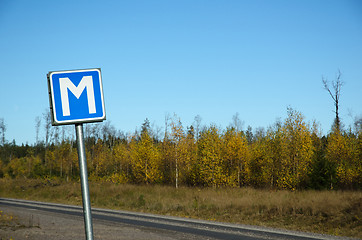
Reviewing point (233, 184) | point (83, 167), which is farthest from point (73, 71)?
point (233, 184)

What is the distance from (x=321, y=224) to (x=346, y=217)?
1.19m

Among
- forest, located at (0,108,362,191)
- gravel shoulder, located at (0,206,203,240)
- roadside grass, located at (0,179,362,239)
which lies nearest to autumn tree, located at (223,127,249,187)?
forest, located at (0,108,362,191)

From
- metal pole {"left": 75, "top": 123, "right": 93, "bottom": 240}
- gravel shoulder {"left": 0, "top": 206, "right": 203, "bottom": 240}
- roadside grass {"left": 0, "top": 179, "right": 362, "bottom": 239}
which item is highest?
metal pole {"left": 75, "top": 123, "right": 93, "bottom": 240}

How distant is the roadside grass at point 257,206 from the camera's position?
15.6 meters

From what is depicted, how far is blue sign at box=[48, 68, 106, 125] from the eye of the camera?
2738 millimetres

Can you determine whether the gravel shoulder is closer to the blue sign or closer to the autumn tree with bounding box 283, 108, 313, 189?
the blue sign

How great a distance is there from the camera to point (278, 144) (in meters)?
35.1

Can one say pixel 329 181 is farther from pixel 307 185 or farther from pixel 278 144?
pixel 278 144

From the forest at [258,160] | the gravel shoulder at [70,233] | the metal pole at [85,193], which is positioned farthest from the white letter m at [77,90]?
the forest at [258,160]

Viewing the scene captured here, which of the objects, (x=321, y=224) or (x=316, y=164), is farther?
(x=316, y=164)

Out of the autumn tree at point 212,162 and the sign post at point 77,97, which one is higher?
the sign post at point 77,97

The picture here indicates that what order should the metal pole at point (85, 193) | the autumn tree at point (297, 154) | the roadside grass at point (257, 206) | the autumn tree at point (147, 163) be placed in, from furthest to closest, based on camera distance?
the autumn tree at point (147, 163), the autumn tree at point (297, 154), the roadside grass at point (257, 206), the metal pole at point (85, 193)

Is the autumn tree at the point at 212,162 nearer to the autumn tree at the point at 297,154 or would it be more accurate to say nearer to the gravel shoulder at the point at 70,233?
the autumn tree at the point at 297,154

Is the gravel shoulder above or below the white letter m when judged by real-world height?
below
